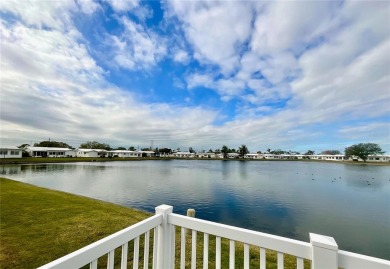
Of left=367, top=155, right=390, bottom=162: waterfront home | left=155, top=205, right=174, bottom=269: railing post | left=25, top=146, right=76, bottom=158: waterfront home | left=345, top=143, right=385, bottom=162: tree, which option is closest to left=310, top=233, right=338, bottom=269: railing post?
left=155, top=205, right=174, bottom=269: railing post

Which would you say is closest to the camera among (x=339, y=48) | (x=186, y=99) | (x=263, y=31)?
(x=263, y=31)

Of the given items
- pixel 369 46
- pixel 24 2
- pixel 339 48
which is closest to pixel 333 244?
pixel 24 2

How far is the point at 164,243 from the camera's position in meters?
1.67

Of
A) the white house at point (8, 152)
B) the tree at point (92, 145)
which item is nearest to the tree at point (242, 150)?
the tree at point (92, 145)

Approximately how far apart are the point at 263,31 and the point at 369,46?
6.73 m

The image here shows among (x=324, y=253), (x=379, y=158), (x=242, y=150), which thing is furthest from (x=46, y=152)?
(x=379, y=158)

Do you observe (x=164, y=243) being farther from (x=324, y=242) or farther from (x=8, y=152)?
(x=8, y=152)

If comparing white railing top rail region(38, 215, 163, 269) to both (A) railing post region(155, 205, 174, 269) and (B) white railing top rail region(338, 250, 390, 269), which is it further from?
(B) white railing top rail region(338, 250, 390, 269)

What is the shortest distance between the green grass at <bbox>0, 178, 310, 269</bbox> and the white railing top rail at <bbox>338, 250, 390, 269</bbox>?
2704 mm

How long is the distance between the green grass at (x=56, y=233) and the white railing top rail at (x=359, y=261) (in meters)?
2.70

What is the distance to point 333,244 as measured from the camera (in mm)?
1024

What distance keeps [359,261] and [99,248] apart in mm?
1433

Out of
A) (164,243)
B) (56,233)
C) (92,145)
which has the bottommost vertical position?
(56,233)

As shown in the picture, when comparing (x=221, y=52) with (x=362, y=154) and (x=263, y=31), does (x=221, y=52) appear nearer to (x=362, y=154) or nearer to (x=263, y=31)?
(x=263, y=31)
